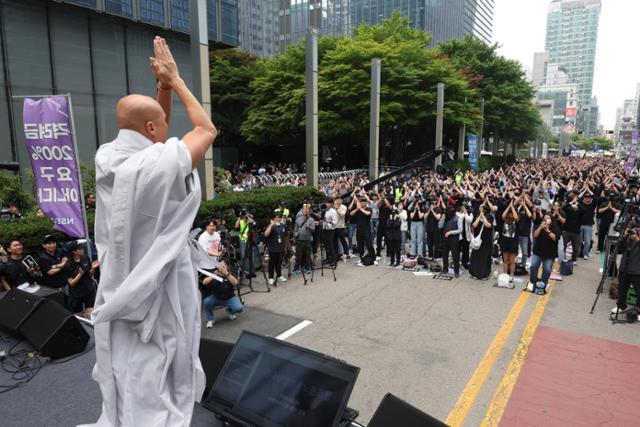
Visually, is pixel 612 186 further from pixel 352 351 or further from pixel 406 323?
pixel 352 351

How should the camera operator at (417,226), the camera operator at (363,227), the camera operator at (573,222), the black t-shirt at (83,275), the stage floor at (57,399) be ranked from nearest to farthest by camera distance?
the stage floor at (57,399)
the black t-shirt at (83,275)
the camera operator at (573,222)
the camera operator at (417,226)
the camera operator at (363,227)

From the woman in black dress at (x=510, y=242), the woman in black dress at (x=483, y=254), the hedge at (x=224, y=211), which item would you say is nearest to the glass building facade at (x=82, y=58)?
the hedge at (x=224, y=211)

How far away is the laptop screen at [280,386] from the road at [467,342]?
194 centimetres

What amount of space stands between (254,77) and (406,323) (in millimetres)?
30551

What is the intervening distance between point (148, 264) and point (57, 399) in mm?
2834

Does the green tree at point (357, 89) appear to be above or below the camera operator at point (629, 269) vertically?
above

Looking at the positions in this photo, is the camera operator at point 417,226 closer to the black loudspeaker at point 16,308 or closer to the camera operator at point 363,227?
the camera operator at point 363,227

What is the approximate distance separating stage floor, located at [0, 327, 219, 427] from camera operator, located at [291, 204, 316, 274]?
6118mm

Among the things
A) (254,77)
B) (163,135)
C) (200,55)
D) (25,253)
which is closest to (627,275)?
(163,135)

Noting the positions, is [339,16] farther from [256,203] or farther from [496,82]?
[256,203]

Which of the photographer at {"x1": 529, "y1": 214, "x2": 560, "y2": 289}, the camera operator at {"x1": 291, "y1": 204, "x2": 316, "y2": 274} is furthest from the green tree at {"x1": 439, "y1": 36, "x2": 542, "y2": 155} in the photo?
the camera operator at {"x1": 291, "y1": 204, "x2": 316, "y2": 274}

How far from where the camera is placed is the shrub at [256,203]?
403 inches

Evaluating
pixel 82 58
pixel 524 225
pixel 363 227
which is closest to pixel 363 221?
pixel 363 227

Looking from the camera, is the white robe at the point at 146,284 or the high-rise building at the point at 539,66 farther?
the high-rise building at the point at 539,66
